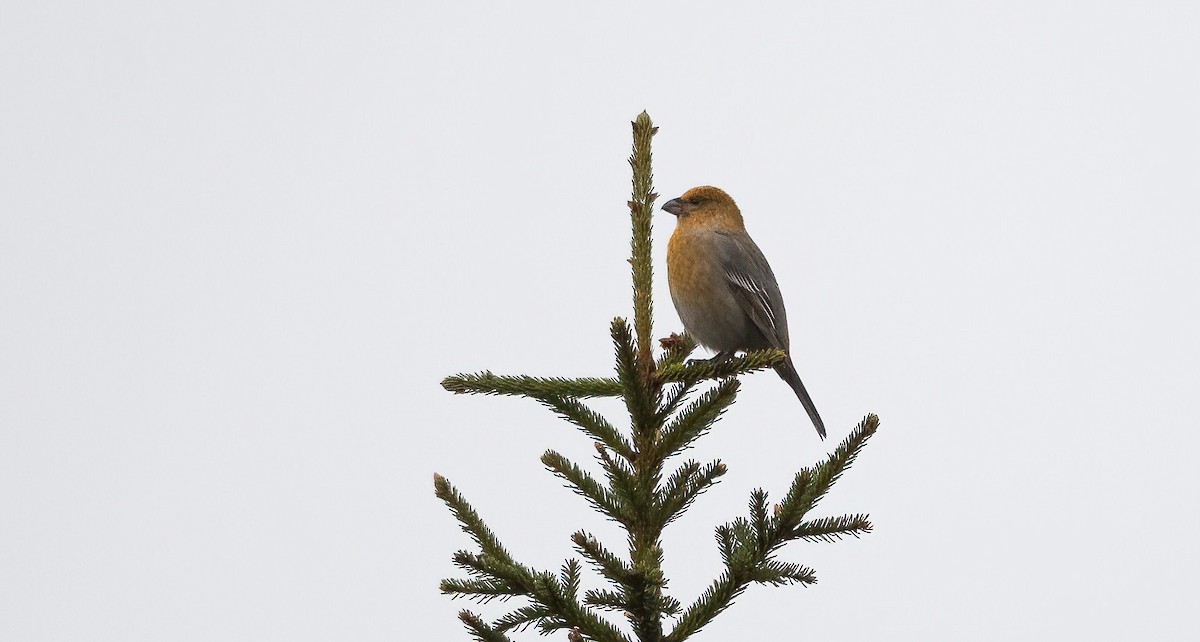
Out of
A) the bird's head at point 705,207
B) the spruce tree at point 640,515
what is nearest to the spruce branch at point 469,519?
the spruce tree at point 640,515

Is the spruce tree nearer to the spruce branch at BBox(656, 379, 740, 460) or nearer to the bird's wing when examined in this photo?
the spruce branch at BBox(656, 379, 740, 460)

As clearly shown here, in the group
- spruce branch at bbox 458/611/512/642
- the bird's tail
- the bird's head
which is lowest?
spruce branch at bbox 458/611/512/642

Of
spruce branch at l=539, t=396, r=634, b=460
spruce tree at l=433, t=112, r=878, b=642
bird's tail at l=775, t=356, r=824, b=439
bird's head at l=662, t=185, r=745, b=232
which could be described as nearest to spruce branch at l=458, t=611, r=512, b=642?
spruce tree at l=433, t=112, r=878, b=642

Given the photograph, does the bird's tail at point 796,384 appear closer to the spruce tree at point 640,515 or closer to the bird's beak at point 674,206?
the bird's beak at point 674,206

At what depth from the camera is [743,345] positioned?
733 centimetres

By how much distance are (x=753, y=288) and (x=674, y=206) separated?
1.05 metres

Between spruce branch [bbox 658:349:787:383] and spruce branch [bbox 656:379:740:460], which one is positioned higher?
spruce branch [bbox 658:349:787:383]

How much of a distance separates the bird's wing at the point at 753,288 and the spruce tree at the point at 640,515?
360 centimetres

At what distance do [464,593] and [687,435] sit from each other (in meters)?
0.90

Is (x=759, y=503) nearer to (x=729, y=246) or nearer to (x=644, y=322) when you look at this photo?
(x=644, y=322)

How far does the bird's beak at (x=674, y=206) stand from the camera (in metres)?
7.96

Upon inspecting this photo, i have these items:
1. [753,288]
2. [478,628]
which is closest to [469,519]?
[478,628]

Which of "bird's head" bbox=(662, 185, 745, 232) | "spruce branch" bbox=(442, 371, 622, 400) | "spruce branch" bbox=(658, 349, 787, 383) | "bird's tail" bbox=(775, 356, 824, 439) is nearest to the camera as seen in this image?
"spruce branch" bbox=(442, 371, 622, 400)

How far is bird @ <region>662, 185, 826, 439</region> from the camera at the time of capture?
23.5 ft
